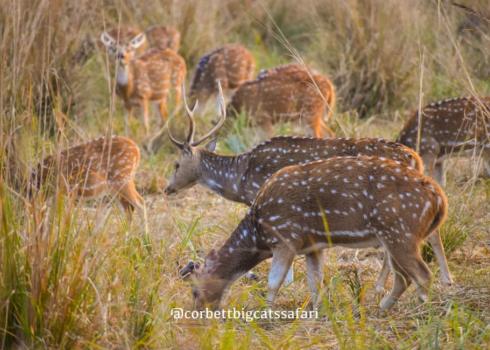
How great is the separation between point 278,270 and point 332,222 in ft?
1.40

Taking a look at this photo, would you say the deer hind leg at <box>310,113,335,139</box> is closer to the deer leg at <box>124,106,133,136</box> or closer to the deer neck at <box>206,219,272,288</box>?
the deer leg at <box>124,106,133,136</box>

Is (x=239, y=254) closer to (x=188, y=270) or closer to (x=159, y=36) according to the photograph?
(x=188, y=270)

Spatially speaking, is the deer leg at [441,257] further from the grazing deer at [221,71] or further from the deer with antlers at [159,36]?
the deer with antlers at [159,36]

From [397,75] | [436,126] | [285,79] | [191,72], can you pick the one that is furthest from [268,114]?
[191,72]

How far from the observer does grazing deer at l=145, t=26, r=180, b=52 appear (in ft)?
44.0

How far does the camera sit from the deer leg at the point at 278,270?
5.73 meters

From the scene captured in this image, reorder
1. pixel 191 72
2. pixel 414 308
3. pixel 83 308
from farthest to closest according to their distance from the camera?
pixel 191 72 < pixel 414 308 < pixel 83 308

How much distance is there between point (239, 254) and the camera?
19.4 ft

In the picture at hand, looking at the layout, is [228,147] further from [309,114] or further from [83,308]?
[83,308]

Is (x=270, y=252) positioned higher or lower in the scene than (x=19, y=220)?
lower

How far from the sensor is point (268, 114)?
1077 cm

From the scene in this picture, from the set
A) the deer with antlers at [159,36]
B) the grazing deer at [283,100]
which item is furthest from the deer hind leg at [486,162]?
the deer with antlers at [159,36]

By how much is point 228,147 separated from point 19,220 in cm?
540

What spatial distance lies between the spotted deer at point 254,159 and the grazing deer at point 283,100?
2588mm
